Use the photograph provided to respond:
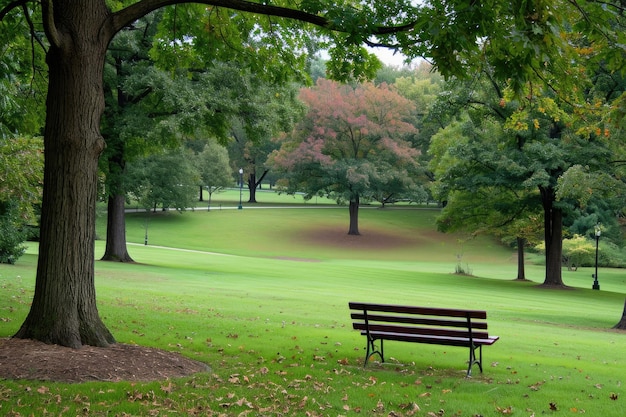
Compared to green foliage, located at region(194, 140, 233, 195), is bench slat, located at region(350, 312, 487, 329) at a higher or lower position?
lower

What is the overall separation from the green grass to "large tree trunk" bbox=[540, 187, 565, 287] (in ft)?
5.81

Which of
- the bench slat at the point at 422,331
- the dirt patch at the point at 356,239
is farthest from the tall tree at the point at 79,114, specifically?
the dirt patch at the point at 356,239

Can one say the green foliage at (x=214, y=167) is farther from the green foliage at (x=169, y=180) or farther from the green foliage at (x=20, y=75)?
the green foliage at (x=20, y=75)

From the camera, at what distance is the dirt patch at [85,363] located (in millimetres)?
7359

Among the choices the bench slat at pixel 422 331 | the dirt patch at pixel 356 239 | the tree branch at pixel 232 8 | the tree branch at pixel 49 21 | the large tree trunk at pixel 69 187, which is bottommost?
the dirt patch at pixel 356 239

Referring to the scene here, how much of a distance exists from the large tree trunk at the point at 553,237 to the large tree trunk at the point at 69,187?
27.2 meters

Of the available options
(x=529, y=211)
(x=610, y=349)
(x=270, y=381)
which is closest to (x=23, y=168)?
(x=270, y=381)

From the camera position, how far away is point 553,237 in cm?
3309

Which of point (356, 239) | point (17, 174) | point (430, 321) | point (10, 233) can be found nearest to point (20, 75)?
point (17, 174)

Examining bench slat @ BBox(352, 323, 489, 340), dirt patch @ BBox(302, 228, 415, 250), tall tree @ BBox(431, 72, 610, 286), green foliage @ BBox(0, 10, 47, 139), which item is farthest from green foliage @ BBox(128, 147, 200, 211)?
bench slat @ BBox(352, 323, 489, 340)

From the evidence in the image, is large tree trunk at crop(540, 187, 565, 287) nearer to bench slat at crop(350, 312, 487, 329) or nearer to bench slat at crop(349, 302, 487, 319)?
bench slat at crop(350, 312, 487, 329)

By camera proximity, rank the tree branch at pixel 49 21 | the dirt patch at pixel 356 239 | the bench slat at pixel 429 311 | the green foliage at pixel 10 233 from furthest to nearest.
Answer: the dirt patch at pixel 356 239 → the green foliage at pixel 10 233 → the bench slat at pixel 429 311 → the tree branch at pixel 49 21

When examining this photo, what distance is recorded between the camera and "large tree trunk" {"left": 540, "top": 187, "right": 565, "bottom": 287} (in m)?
32.4

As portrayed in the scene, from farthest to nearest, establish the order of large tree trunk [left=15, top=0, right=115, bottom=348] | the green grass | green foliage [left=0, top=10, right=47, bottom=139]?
green foliage [left=0, top=10, right=47, bottom=139], large tree trunk [left=15, top=0, right=115, bottom=348], the green grass
